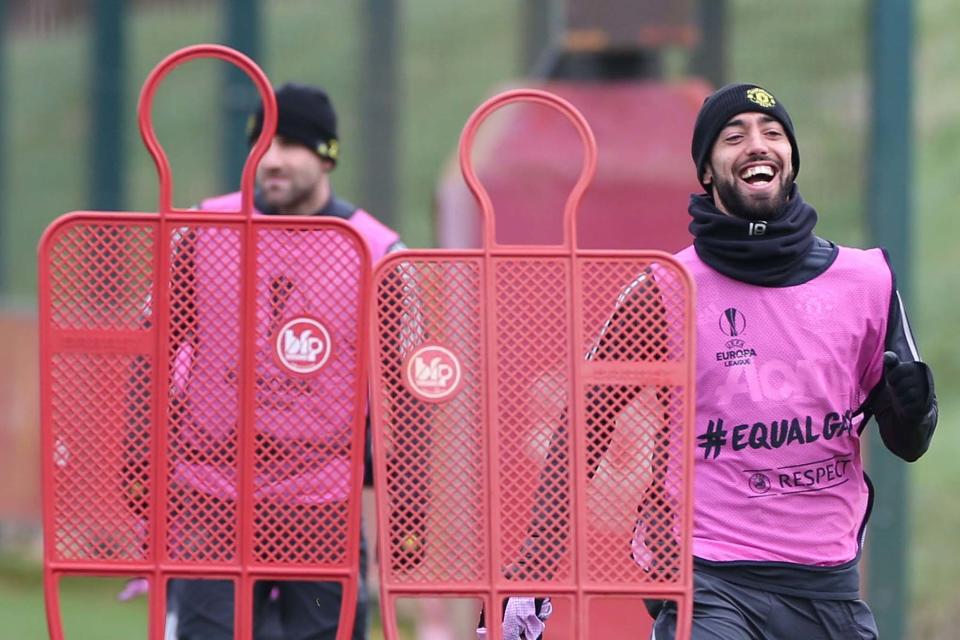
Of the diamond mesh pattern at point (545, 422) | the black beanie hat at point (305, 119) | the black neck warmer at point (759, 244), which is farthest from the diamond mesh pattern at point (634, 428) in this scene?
the black beanie hat at point (305, 119)

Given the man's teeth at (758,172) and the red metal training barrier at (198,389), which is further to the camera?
the man's teeth at (758,172)

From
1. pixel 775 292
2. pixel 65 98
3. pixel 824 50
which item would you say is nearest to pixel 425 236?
pixel 824 50

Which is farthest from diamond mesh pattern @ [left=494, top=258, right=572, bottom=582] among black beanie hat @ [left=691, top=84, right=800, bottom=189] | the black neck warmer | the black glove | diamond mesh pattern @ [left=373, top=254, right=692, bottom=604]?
the black glove

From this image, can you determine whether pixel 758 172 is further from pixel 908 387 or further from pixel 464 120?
pixel 464 120

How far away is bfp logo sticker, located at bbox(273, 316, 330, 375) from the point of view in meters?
3.95

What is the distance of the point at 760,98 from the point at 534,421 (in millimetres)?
936

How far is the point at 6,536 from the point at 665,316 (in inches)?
350

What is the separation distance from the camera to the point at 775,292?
4082 millimetres

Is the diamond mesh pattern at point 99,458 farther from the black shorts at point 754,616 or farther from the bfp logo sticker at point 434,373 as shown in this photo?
the black shorts at point 754,616

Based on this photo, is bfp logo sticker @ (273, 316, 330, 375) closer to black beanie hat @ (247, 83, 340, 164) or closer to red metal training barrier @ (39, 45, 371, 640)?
red metal training barrier @ (39, 45, 371, 640)

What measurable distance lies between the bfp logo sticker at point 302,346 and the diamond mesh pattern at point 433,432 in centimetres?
15

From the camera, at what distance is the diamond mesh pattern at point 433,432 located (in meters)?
3.86

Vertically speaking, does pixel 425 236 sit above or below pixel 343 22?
below

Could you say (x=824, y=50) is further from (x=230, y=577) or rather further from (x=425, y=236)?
(x=230, y=577)
